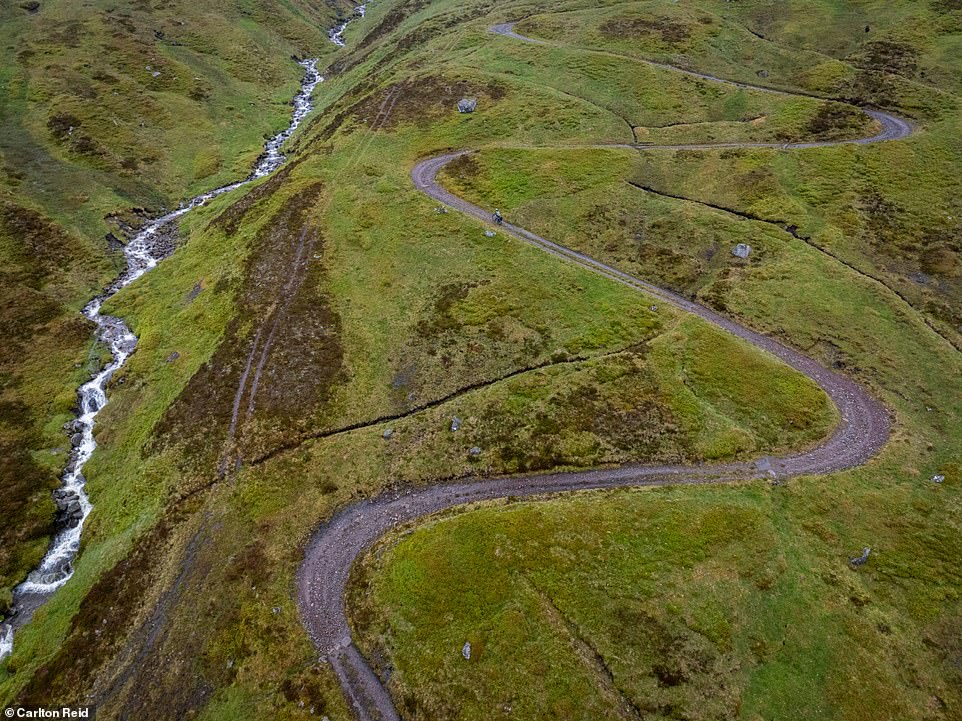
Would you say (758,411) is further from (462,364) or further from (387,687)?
(387,687)

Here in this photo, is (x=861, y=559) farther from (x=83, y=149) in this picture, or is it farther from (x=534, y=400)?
(x=83, y=149)

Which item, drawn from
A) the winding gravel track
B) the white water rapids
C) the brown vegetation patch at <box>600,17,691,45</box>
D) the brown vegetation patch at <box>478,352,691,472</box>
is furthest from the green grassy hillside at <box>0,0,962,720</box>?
the brown vegetation patch at <box>600,17,691,45</box>

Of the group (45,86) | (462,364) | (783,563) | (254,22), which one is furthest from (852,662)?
(254,22)

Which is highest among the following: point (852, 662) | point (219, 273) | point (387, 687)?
point (219, 273)

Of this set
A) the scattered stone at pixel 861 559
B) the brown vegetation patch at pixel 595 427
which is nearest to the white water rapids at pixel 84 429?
the brown vegetation patch at pixel 595 427

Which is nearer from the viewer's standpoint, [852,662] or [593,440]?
[852,662]

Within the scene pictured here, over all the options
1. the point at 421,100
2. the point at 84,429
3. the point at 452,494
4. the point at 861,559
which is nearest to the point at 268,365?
the point at 84,429

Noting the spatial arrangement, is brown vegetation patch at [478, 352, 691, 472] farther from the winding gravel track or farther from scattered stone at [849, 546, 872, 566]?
scattered stone at [849, 546, 872, 566]

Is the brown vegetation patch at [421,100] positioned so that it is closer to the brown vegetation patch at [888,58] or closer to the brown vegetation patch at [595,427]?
the brown vegetation patch at [595,427]
